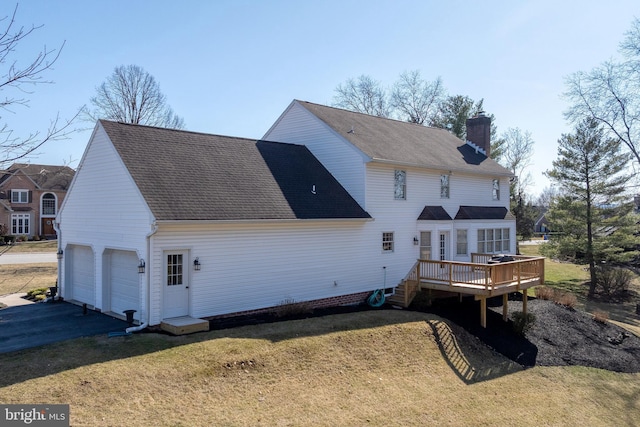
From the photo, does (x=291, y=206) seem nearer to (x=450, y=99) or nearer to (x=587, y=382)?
(x=587, y=382)

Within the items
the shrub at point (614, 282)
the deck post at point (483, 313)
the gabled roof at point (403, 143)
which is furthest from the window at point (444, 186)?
the shrub at point (614, 282)

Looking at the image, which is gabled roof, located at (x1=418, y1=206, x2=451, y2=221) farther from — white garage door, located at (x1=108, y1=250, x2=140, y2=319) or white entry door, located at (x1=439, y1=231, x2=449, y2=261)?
white garage door, located at (x1=108, y1=250, x2=140, y2=319)

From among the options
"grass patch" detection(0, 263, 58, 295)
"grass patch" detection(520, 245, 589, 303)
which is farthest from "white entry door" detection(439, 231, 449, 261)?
"grass patch" detection(0, 263, 58, 295)

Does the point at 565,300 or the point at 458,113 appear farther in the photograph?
the point at 458,113

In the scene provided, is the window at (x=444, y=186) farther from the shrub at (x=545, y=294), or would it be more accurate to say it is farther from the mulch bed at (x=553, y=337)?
the shrub at (x=545, y=294)

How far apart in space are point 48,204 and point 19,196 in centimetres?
294

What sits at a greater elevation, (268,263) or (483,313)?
(268,263)

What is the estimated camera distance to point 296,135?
22281 mm

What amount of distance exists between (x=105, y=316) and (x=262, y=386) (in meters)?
7.38

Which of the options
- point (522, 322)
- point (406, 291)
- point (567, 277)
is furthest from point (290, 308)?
point (567, 277)

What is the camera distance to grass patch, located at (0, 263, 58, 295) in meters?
21.1

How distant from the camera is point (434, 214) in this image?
21.0 m

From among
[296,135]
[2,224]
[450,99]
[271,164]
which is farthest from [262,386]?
[2,224]

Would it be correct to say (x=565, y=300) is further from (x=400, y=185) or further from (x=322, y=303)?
(x=322, y=303)
